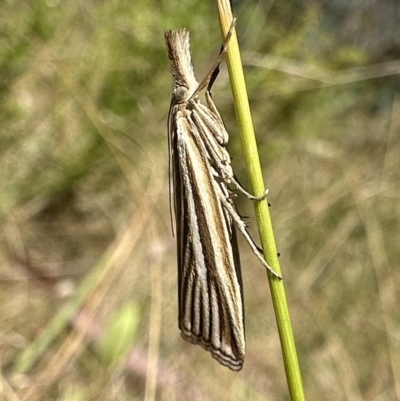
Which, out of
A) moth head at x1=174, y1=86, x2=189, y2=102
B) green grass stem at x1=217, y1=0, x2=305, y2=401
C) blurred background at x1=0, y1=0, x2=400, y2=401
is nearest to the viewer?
green grass stem at x1=217, y1=0, x2=305, y2=401

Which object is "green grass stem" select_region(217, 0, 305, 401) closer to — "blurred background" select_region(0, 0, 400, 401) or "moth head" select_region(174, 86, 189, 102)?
"moth head" select_region(174, 86, 189, 102)

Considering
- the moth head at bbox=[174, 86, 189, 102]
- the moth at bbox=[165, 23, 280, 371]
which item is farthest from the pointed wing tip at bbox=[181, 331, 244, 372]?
the moth head at bbox=[174, 86, 189, 102]

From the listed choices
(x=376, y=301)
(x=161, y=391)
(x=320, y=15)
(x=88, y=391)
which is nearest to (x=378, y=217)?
(x=376, y=301)

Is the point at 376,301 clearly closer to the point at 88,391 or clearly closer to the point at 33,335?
the point at 88,391

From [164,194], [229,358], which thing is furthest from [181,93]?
[164,194]

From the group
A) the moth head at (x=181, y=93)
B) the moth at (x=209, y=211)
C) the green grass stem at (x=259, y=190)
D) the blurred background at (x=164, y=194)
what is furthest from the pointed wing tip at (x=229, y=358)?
the blurred background at (x=164, y=194)

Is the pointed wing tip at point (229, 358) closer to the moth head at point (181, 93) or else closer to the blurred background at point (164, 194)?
the moth head at point (181, 93)

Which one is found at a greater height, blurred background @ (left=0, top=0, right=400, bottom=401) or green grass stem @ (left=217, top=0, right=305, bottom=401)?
blurred background @ (left=0, top=0, right=400, bottom=401)
